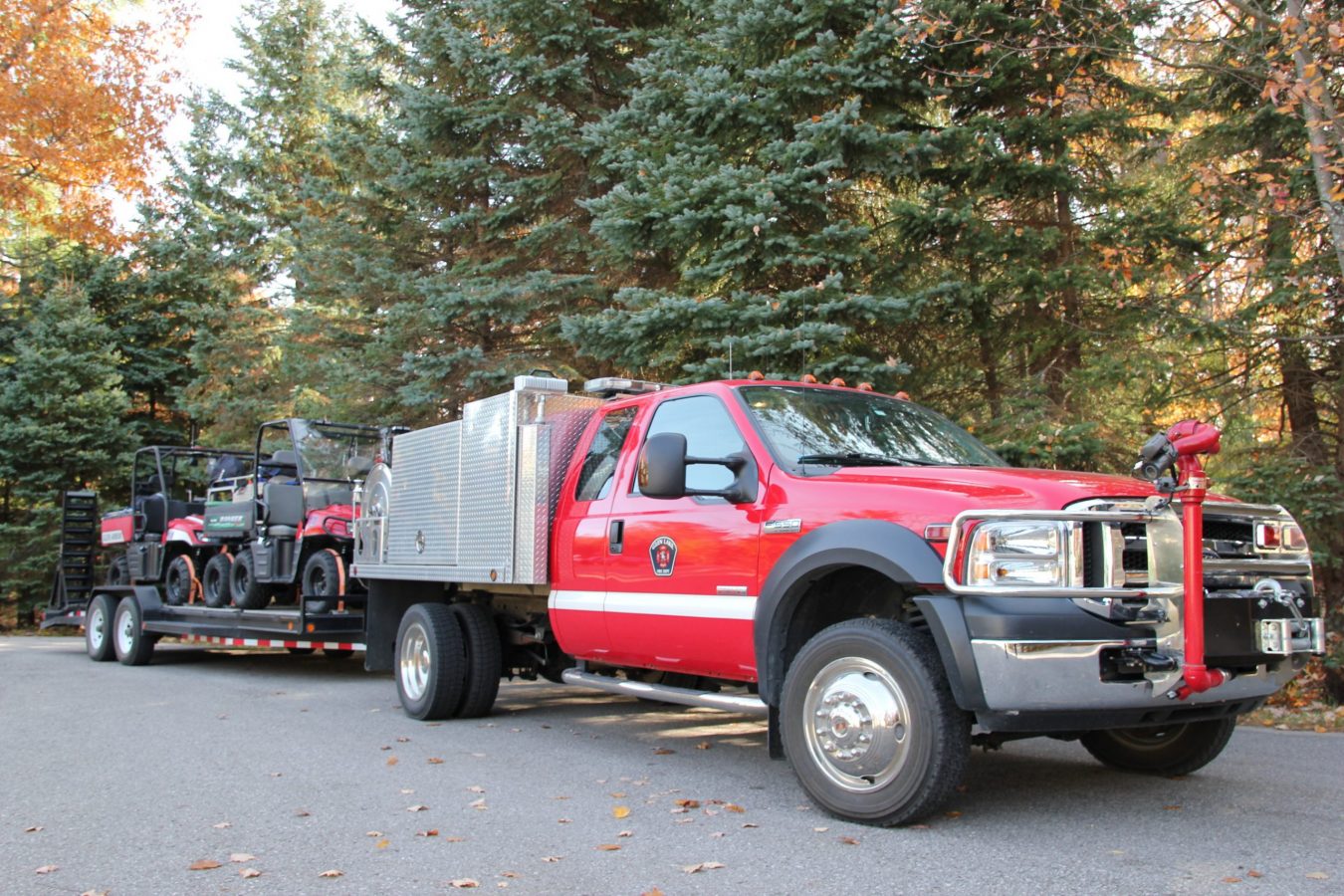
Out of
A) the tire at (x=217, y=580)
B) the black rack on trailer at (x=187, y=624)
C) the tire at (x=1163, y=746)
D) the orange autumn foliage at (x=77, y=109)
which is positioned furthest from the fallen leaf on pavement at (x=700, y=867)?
the orange autumn foliage at (x=77, y=109)

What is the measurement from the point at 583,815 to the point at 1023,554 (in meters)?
2.34

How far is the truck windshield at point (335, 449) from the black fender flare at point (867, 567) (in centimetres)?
750

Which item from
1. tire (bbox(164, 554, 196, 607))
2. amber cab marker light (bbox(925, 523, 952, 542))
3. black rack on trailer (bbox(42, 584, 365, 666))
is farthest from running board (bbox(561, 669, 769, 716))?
tire (bbox(164, 554, 196, 607))

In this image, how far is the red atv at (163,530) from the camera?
13086mm

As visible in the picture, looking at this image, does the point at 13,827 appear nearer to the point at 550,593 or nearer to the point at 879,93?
the point at 550,593

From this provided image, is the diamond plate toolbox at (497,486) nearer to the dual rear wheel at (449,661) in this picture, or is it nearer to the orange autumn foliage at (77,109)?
the dual rear wheel at (449,661)

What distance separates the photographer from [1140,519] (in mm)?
4406

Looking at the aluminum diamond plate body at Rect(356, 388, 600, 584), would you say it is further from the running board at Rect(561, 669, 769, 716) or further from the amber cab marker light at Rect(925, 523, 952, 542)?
the amber cab marker light at Rect(925, 523, 952, 542)

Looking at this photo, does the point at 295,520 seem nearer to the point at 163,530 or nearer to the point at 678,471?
the point at 163,530

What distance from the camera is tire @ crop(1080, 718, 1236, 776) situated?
559 centimetres

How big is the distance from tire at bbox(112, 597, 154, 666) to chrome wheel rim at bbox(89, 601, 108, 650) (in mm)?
300

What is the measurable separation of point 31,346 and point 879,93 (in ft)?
65.2

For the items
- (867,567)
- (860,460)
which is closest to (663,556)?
(860,460)

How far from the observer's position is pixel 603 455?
6.81 meters
